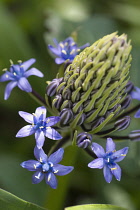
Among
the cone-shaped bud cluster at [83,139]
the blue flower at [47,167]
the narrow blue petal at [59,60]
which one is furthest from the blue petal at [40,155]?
the narrow blue petal at [59,60]

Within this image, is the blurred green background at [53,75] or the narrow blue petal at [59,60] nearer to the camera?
the narrow blue petal at [59,60]

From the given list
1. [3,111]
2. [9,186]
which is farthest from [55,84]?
[3,111]

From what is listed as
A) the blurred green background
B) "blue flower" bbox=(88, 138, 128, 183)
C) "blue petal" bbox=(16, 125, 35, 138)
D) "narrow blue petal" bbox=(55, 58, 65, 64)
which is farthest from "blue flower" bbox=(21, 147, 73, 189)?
"narrow blue petal" bbox=(55, 58, 65, 64)

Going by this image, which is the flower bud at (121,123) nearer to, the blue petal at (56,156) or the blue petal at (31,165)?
the blue petal at (56,156)

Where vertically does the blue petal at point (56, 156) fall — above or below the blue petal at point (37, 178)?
above

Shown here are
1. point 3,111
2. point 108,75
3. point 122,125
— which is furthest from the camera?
point 3,111

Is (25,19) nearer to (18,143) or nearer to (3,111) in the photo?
(3,111)

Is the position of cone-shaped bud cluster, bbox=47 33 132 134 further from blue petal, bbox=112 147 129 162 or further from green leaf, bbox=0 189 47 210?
green leaf, bbox=0 189 47 210

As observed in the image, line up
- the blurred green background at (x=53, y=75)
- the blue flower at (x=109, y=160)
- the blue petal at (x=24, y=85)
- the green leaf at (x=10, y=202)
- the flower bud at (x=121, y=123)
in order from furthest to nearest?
1. the blurred green background at (x=53, y=75)
2. the blue petal at (x=24, y=85)
3. the flower bud at (x=121, y=123)
4. the blue flower at (x=109, y=160)
5. the green leaf at (x=10, y=202)
